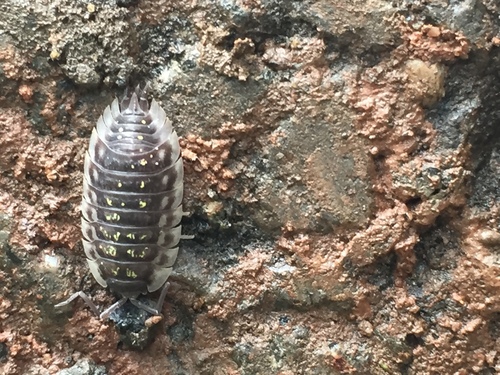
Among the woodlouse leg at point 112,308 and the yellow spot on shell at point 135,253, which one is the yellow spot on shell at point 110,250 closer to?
the yellow spot on shell at point 135,253

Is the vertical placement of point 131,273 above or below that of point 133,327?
above

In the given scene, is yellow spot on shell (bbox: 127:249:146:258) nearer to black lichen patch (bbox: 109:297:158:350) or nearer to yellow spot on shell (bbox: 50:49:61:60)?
black lichen patch (bbox: 109:297:158:350)

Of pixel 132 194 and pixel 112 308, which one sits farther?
pixel 112 308

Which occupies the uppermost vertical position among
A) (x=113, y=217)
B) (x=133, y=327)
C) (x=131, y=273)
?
(x=113, y=217)

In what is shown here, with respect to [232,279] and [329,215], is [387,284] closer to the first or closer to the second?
[329,215]

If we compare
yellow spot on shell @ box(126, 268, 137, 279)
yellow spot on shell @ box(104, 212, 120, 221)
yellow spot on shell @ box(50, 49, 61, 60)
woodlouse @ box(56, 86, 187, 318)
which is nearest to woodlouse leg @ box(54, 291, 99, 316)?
woodlouse @ box(56, 86, 187, 318)

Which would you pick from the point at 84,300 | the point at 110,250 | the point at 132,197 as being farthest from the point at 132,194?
the point at 84,300

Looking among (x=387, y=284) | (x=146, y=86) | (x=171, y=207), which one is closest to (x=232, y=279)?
(x=171, y=207)

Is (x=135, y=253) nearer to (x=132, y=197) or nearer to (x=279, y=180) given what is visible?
(x=132, y=197)
